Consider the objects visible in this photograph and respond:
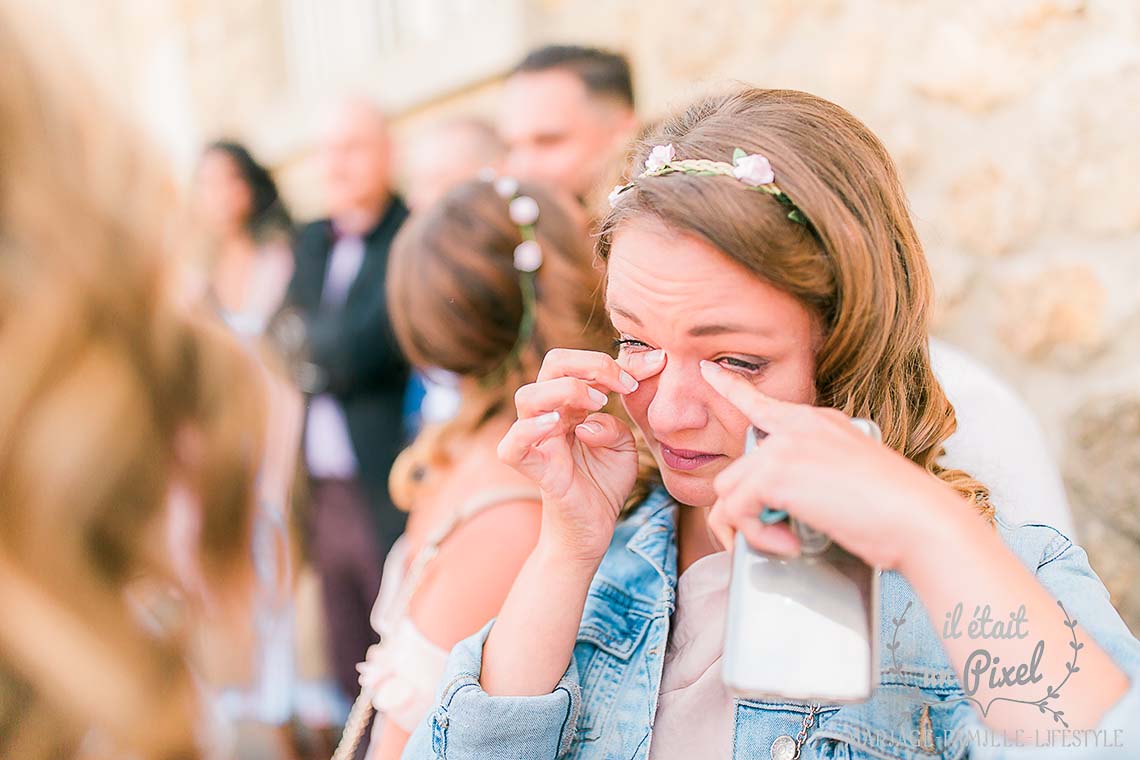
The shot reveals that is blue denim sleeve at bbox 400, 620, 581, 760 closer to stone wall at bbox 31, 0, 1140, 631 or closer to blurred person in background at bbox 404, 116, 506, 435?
stone wall at bbox 31, 0, 1140, 631

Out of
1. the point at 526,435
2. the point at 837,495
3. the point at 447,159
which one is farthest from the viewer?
the point at 447,159

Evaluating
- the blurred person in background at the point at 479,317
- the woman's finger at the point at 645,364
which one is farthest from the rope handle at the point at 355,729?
the woman's finger at the point at 645,364

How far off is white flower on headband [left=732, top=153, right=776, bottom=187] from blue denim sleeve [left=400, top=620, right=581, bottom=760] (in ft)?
2.48

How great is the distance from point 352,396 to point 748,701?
2.89 meters

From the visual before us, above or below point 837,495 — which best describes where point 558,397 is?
below

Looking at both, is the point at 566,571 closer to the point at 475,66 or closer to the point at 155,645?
the point at 155,645

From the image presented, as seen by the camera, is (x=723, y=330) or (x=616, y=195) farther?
(x=616, y=195)

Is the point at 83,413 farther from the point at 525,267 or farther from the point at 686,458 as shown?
Answer: the point at 525,267

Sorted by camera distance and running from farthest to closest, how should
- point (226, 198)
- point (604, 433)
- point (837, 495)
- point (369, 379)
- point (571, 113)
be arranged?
point (226, 198), point (369, 379), point (571, 113), point (604, 433), point (837, 495)

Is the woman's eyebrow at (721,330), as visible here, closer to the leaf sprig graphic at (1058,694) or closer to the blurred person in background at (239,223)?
the leaf sprig graphic at (1058,694)

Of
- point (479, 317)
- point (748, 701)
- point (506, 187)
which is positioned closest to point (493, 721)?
point (748, 701)

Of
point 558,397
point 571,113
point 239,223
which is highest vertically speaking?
point 558,397

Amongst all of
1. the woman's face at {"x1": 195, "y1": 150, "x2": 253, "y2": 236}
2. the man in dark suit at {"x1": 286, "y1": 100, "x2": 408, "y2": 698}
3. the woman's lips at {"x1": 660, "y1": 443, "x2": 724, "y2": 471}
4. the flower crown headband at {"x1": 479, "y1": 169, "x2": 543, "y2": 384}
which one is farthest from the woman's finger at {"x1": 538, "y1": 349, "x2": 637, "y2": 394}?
the woman's face at {"x1": 195, "y1": 150, "x2": 253, "y2": 236}

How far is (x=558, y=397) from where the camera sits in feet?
4.61
